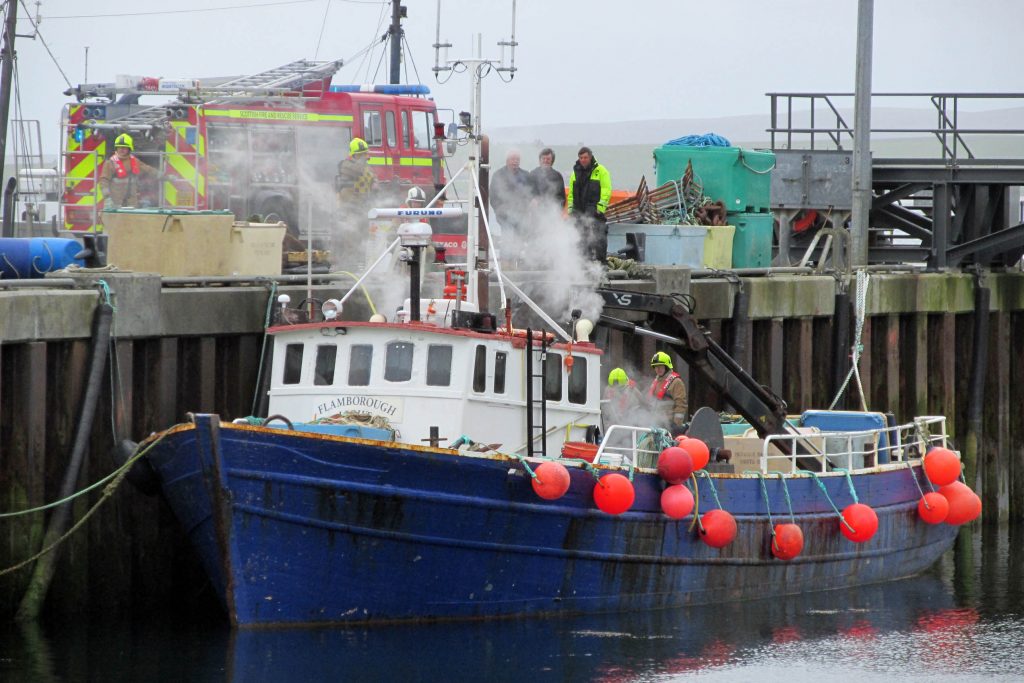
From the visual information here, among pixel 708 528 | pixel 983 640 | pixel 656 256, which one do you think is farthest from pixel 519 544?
pixel 656 256

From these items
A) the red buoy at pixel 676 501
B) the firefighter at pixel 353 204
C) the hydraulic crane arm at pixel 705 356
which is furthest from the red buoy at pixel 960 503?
the firefighter at pixel 353 204

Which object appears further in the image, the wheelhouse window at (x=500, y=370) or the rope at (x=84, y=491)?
the wheelhouse window at (x=500, y=370)

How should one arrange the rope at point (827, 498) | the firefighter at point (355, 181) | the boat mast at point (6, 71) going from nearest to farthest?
the rope at point (827, 498)
the firefighter at point (355, 181)
the boat mast at point (6, 71)

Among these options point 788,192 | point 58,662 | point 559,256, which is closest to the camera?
point 58,662

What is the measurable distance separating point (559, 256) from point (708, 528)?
12.8 ft

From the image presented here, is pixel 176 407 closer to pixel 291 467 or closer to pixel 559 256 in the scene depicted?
pixel 291 467

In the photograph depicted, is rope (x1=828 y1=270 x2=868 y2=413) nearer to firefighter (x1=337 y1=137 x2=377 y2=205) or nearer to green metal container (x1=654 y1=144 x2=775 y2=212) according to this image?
green metal container (x1=654 y1=144 x2=775 y2=212)

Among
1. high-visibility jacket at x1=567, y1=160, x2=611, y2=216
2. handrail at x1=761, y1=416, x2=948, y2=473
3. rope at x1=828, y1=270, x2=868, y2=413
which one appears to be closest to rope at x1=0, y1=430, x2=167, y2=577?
handrail at x1=761, y1=416, x2=948, y2=473

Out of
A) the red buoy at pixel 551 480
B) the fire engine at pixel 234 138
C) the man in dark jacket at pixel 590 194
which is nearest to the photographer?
the red buoy at pixel 551 480

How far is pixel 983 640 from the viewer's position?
1474cm

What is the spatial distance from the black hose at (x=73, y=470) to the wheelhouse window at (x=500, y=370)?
10.3 feet

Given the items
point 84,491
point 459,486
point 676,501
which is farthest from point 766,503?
point 84,491

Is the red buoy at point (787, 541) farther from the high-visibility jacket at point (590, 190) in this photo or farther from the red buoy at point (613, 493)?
the high-visibility jacket at point (590, 190)

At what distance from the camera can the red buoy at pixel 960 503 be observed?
16.9 m
